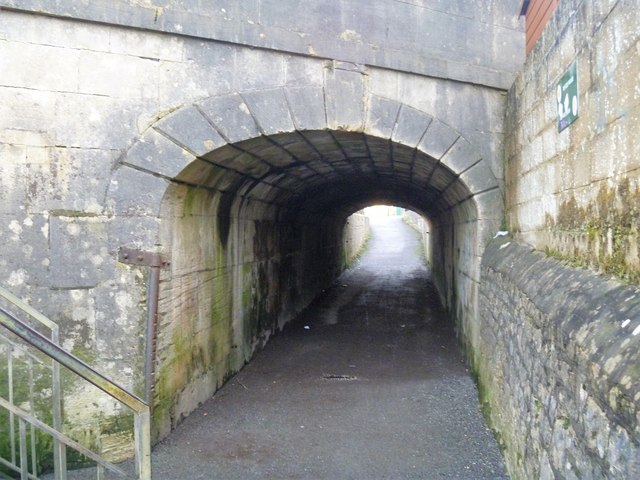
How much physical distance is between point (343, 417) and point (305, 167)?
12.0 ft

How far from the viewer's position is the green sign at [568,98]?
9.85ft

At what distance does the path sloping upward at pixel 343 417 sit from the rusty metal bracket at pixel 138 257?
1788 millimetres

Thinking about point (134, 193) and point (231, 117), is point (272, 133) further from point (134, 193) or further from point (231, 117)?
point (134, 193)

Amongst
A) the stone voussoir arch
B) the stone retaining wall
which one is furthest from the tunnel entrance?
the stone retaining wall

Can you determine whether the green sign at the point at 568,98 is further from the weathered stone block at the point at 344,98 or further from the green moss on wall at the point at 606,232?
the weathered stone block at the point at 344,98

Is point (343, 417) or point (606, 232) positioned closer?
point (606, 232)

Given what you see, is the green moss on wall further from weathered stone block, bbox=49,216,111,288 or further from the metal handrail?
the metal handrail

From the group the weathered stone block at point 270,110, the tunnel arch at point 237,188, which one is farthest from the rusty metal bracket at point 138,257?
the weathered stone block at point 270,110

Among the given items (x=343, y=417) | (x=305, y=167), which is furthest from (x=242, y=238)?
(x=343, y=417)

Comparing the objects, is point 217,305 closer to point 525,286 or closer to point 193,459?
point 193,459

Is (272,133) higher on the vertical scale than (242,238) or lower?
higher

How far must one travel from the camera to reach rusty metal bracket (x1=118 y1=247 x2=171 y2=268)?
13.7 feet

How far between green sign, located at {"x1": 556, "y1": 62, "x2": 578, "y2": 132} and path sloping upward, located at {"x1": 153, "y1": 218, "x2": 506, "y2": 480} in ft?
9.61

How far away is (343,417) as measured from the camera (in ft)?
16.5
